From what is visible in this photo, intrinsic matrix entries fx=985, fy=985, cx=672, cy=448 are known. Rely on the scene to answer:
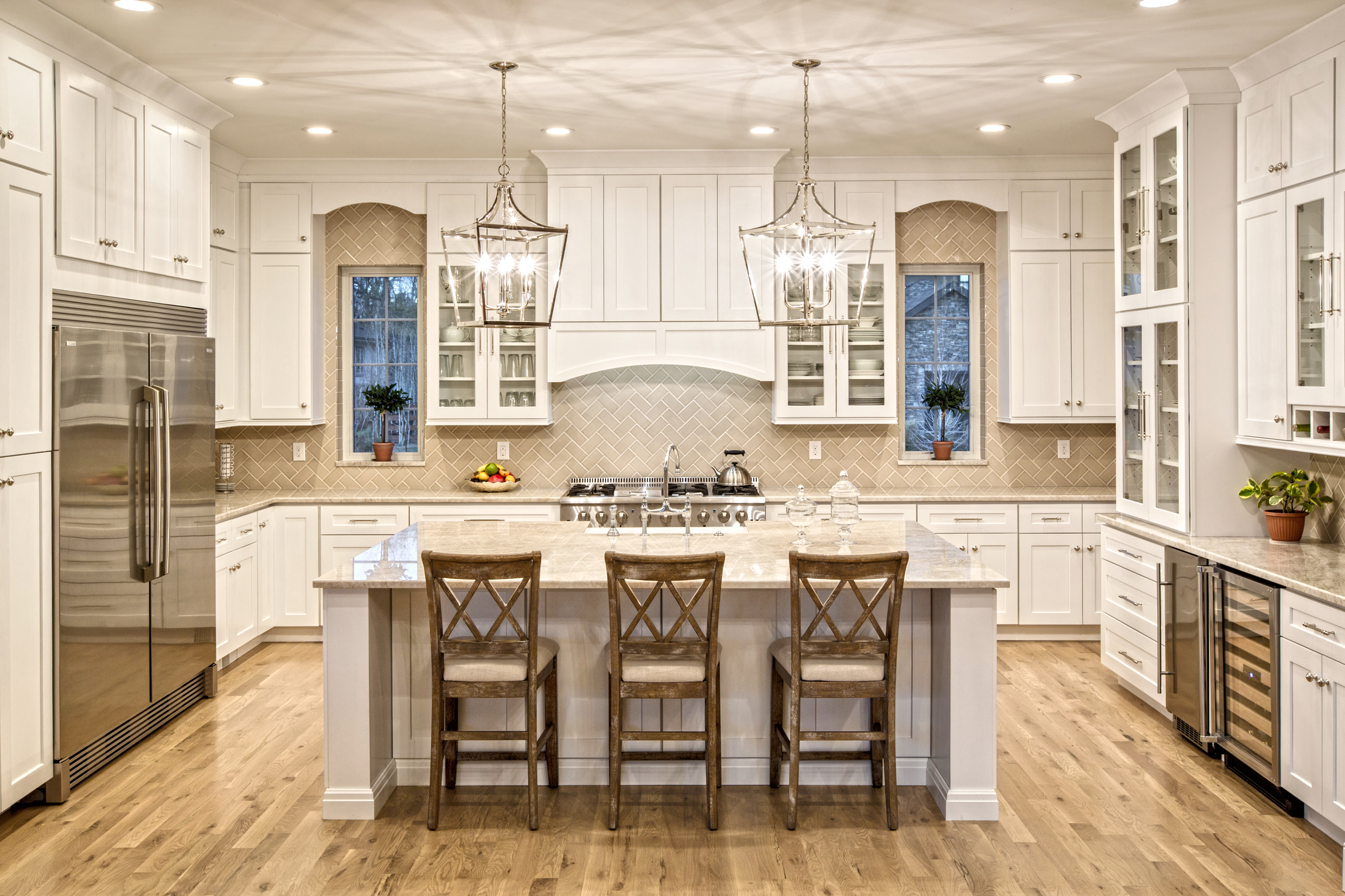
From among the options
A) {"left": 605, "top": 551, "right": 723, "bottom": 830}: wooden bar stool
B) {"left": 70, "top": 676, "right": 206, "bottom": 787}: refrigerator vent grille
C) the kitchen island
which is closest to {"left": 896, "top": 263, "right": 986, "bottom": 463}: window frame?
the kitchen island

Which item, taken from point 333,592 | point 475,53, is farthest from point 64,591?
point 475,53

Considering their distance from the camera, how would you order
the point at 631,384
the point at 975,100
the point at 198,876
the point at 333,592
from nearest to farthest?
the point at 198,876 → the point at 333,592 → the point at 975,100 → the point at 631,384

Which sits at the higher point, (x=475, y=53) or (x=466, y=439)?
(x=475, y=53)

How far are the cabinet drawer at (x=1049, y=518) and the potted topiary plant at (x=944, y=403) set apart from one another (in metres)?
0.68

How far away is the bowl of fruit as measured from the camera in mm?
5926

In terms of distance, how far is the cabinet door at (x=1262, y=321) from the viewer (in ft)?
13.0

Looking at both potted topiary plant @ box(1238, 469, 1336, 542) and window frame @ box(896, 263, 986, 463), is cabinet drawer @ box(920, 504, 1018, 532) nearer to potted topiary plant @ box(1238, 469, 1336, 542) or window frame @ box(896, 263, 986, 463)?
window frame @ box(896, 263, 986, 463)

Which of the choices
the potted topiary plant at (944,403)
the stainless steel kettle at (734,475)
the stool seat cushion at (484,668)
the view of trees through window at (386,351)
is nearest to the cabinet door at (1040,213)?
the potted topiary plant at (944,403)

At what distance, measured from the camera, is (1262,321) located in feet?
13.4

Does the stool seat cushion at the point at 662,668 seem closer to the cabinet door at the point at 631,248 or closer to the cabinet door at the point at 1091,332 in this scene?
the cabinet door at the point at 631,248

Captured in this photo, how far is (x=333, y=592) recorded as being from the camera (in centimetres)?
340

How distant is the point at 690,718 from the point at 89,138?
126 inches

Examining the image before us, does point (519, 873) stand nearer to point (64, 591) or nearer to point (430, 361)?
point (64, 591)

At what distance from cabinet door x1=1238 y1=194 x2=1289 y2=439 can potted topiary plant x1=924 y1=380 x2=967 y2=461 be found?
6.60 feet
